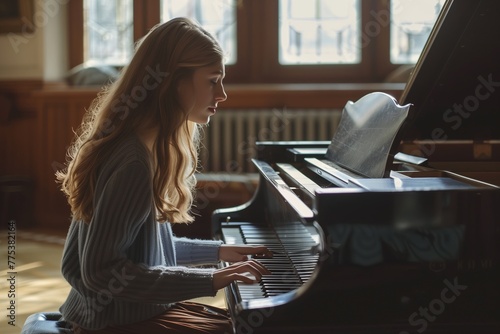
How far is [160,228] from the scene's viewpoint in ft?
5.61

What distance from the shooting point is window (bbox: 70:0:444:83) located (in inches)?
203

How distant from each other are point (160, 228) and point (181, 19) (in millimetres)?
507

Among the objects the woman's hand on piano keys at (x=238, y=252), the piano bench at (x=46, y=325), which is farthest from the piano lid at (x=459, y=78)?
the piano bench at (x=46, y=325)

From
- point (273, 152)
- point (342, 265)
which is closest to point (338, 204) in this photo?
point (342, 265)

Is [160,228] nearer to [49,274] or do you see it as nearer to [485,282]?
[485,282]

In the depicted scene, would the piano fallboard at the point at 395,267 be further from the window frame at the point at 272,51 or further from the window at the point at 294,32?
the window frame at the point at 272,51

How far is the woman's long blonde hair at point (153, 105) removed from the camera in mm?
A: 1527

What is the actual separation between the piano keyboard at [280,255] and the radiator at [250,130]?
9.33 feet

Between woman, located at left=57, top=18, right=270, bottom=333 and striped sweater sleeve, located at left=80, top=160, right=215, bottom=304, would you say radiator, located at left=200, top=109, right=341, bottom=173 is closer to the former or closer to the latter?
woman, located at left=57, top=18, right=270, bottom=333

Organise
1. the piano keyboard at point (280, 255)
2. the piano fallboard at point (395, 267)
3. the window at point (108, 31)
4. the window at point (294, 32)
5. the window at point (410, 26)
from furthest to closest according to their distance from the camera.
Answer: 1. the window at point (108, 31)
2. the window at point (294, 32)
3. the window at point (410, 26)
4. the piano keyboard at point (280, 255)
5. the piano fallboard at point (395, 267)

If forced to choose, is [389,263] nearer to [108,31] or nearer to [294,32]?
[294,32]

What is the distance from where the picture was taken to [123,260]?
144 cm

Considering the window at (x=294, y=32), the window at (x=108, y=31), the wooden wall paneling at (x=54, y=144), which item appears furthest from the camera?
the window at (x=108, y=31)

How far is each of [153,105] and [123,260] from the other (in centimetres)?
36
